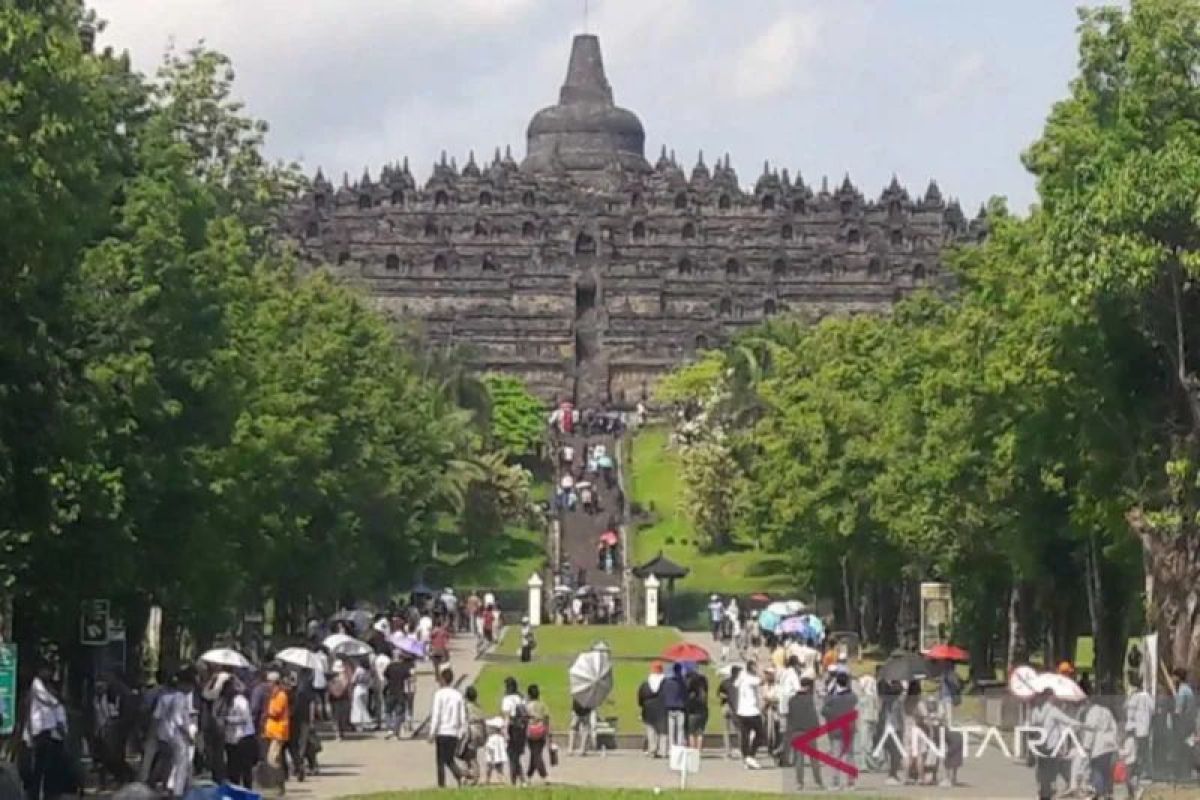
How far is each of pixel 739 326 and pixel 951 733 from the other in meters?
104

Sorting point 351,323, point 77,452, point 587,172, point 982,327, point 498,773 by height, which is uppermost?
point 587,172

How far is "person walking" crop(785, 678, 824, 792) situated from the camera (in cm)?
2812

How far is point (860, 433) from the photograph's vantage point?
5925 centimetres

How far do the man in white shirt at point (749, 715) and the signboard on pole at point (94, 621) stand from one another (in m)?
7.79

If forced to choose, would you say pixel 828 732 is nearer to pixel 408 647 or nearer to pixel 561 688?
pixel 408 647

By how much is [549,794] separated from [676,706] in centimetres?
848

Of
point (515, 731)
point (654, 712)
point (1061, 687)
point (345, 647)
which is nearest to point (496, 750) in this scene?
point (515, 731)

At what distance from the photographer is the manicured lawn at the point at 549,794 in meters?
24.5

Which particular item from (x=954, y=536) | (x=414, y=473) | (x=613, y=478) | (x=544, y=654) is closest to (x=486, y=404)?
(x=613, y=478)

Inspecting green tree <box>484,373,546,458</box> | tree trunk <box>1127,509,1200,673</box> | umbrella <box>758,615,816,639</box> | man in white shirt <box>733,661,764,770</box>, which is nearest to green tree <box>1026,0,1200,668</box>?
tree trunk <box>1127,509,1200,673</box>

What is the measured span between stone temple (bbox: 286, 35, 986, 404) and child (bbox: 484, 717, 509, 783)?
92.9 meters

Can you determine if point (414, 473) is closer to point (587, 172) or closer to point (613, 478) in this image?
point (613, 478)

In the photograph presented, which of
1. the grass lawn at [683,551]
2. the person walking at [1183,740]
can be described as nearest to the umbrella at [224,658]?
the person walking at [1183,740]

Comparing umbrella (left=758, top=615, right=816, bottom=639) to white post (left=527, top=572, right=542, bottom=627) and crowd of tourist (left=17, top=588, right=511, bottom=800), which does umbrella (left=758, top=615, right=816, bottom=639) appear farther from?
white post (left=527, top=572, right=542, bottom=627)
